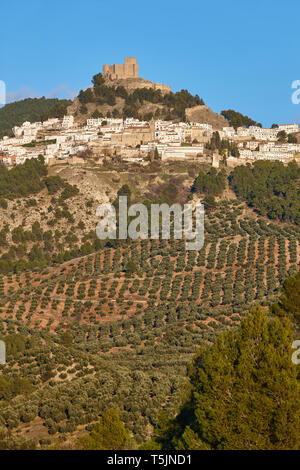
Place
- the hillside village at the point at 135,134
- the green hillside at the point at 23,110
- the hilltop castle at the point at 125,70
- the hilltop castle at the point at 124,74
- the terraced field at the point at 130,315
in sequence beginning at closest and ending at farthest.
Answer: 1. the terraced field at the point at 130,315
2. the hillside village at the point at 135,134
3. the hilltop castle at the point at 124,74
4. the hilltop castle at the point at 125,70
5. the green hillside at the point at 23,110

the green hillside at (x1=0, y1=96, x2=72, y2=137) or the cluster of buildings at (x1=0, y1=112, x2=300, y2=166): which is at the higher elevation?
the green hillside at (x1=0, y1=96, x2=72, y2=137)

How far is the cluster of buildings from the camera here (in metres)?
98.7

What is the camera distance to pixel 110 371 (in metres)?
39.6

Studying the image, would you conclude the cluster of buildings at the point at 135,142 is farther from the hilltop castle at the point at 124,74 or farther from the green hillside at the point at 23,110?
the green hillside at the point at 23,110

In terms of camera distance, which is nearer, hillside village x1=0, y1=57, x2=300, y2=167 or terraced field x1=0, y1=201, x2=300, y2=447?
terraced field x1=0, y1=201, x2=300, y2=447

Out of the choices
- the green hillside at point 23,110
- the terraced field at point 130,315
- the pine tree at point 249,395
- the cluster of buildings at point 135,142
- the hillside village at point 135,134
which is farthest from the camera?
the green hillside at point 23,110

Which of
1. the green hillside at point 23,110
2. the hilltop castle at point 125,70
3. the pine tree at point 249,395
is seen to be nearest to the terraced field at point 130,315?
the pine tree at point 249,395

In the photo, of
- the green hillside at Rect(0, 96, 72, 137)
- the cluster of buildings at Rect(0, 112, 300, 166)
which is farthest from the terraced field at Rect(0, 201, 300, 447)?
the green hillside at Rect(0, 96, 72, 137)

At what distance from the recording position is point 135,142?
102875 mm

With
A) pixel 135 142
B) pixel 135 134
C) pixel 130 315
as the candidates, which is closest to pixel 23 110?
pixel 135 134

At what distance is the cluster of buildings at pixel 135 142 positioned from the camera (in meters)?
98.7

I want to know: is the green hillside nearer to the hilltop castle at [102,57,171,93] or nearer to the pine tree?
the hilltop castle at [102,57,171,93]

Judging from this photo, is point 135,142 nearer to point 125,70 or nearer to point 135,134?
point 135,134
